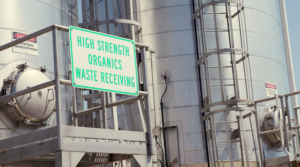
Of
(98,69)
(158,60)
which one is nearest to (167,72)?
(158,60)

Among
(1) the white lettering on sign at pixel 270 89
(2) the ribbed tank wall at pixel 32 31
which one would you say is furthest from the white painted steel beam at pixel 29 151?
(1) the white lettering on sign at pixel 270 89

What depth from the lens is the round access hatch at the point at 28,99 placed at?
7188 mm

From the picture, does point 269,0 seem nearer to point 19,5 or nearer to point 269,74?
point 269,74

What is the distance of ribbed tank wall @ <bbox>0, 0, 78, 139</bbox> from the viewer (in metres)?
7.31

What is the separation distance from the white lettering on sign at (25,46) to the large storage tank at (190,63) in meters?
5.04

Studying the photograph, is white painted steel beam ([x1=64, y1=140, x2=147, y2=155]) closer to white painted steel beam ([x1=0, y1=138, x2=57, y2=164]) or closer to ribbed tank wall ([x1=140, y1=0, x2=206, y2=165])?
white painted steel beam ([x1=0, y1=138, x2=57, y2=164])

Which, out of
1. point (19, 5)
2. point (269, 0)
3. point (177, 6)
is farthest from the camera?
point (269, 0)

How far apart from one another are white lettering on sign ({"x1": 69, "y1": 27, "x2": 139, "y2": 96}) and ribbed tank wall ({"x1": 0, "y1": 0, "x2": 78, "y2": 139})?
2089 mm

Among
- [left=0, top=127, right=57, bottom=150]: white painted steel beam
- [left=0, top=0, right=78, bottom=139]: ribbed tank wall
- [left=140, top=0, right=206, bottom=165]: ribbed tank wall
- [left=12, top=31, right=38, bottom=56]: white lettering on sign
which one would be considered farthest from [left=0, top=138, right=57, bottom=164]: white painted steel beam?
[left=140, top=0, right=206, bottom=165]: ribbed tank wall

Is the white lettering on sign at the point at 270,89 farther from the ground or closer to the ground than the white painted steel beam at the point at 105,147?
farther from the ground

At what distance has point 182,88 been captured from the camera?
476 inches

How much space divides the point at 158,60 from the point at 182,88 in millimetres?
1010

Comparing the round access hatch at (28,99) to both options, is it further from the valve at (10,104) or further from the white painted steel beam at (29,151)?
the white painted steel beam at (29,151)

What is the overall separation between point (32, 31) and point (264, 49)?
7.39 meters
